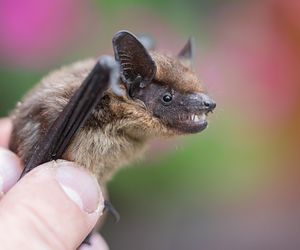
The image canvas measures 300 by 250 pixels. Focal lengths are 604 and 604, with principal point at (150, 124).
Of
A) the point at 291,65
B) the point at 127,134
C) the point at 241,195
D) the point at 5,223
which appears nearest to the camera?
the point at 5,223

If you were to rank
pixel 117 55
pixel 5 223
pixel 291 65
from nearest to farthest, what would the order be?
pixel 5 223
pixel 117 55
pixel 291 65

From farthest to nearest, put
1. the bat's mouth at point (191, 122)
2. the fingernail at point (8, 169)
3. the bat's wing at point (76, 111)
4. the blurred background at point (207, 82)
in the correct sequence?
the blurred background at point (207, 82) → the fingernail at point (8, 169) → the bat's mouth at point (191, 122) → the bat's wing at point (76, 111)

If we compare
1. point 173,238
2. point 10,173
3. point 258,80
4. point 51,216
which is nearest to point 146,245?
point 173,238

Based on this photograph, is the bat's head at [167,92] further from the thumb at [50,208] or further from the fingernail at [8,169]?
the fingernail at [8,169]

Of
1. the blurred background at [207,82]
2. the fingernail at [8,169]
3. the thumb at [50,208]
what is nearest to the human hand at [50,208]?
the thumb at [50,208]

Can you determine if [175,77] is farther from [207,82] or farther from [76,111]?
[207,82]

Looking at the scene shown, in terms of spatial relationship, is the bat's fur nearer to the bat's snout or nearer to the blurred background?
the bat's snout

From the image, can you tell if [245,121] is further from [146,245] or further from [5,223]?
[5,223]

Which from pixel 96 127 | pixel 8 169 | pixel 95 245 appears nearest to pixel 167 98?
pixel 96 127
